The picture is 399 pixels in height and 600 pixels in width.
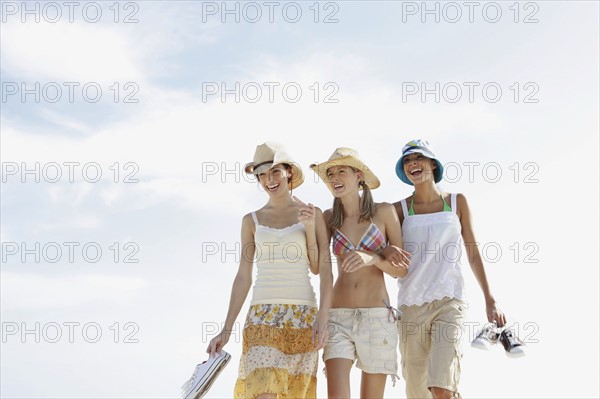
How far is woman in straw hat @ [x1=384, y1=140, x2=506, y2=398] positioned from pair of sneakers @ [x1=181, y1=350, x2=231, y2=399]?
1.67 meters

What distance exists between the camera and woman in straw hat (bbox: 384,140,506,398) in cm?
673

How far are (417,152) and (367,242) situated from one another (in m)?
1.10

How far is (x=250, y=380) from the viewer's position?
627 cm

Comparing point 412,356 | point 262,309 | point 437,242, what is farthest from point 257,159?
point 412,356

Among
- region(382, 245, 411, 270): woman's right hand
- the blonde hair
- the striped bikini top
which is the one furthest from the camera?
the blonde hair

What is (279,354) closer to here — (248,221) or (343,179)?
(248,221)

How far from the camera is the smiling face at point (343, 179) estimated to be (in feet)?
23.0

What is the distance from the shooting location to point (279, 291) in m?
6.49

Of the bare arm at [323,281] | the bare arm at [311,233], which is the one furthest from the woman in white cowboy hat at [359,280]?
the bare arm at [311,233]

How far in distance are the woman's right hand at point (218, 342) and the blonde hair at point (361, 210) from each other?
1.34 m

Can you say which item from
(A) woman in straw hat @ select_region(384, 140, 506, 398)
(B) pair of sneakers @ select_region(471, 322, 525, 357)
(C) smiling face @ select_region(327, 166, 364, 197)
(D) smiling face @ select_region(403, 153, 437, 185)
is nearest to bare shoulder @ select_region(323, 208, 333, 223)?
(C) smiling face @ select_region(327, 166, 364, 197)

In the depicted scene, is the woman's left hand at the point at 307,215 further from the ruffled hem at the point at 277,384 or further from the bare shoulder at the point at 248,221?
the ruffled hem at the point at 277,384

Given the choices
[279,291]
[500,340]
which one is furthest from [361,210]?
[500,340]

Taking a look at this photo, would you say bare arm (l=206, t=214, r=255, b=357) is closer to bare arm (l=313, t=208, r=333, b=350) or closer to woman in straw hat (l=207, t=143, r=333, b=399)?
woman in straw hat (l=207, t=143, r=333, b=399)
